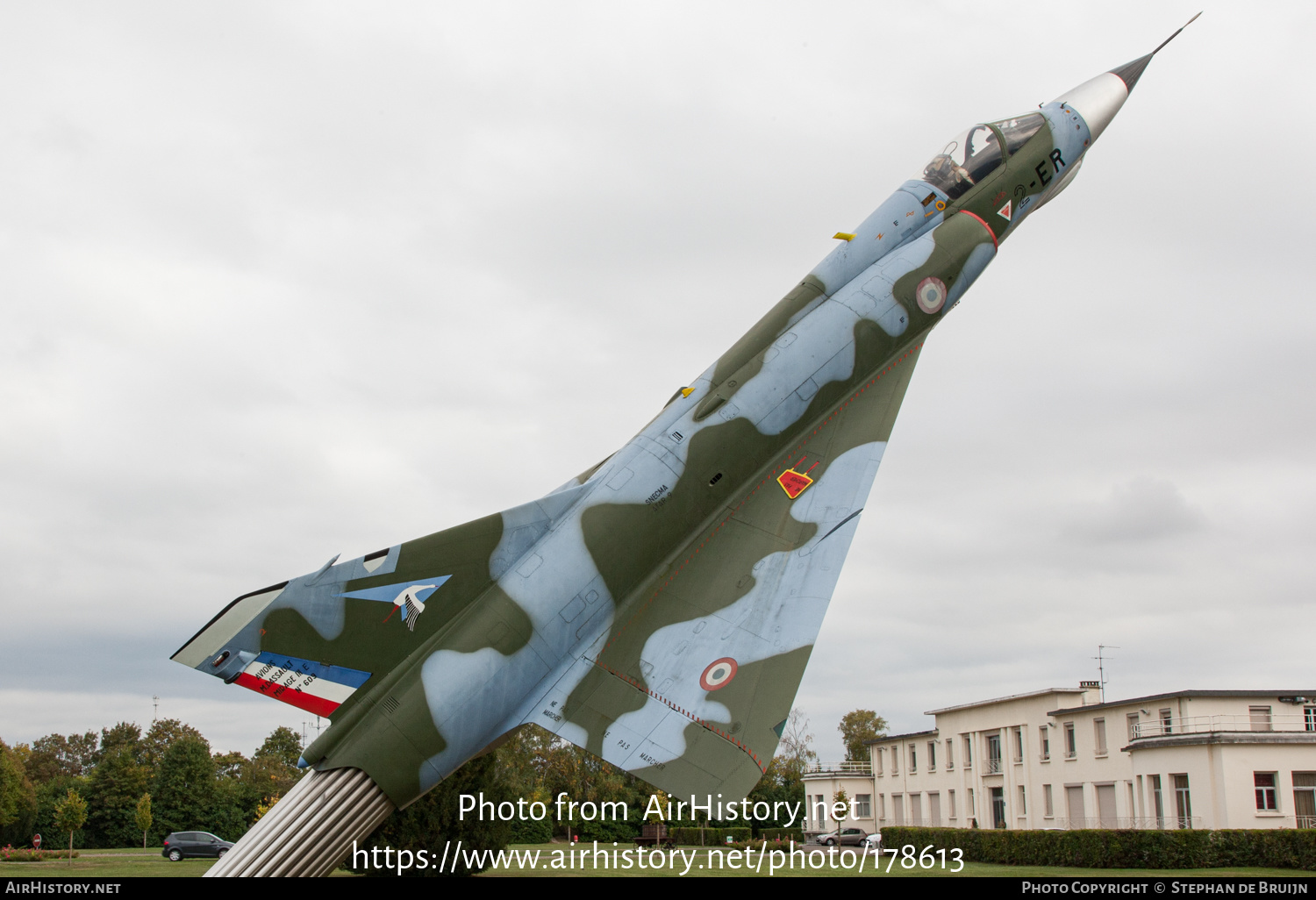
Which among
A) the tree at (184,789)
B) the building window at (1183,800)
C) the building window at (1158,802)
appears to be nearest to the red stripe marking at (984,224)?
the building window at (1183,800)

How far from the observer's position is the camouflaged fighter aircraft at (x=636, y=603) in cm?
840

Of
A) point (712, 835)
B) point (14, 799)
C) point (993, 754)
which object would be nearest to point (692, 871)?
point (712, 835)

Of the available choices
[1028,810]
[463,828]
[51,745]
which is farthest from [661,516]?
[51,745]

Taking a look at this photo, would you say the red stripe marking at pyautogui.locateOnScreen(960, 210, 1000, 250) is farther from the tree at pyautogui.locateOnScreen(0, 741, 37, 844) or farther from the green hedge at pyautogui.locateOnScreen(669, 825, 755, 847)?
the tree at pyautogui.locateOnScreen(0, 741, 37, 844)

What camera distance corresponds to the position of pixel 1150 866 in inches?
936

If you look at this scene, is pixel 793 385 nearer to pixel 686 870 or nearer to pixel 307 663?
pixel 307 663

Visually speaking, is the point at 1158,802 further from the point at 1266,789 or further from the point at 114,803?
the point at 114,803

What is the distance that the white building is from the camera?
26062 mm

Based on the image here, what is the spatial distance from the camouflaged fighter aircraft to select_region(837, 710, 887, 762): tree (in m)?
74.5

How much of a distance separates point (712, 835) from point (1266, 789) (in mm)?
22082

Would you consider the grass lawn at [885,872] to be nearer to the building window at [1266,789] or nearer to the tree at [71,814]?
the building window at [1266,789]

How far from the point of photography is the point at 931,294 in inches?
480

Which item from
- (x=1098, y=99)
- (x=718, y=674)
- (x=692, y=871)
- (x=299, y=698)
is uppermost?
(x=1098, y=99)

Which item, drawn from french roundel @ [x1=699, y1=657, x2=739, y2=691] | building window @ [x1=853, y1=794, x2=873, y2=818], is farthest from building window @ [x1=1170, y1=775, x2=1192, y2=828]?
french roundel @ [x1=699, y1=657, x2=739, y2=691]
